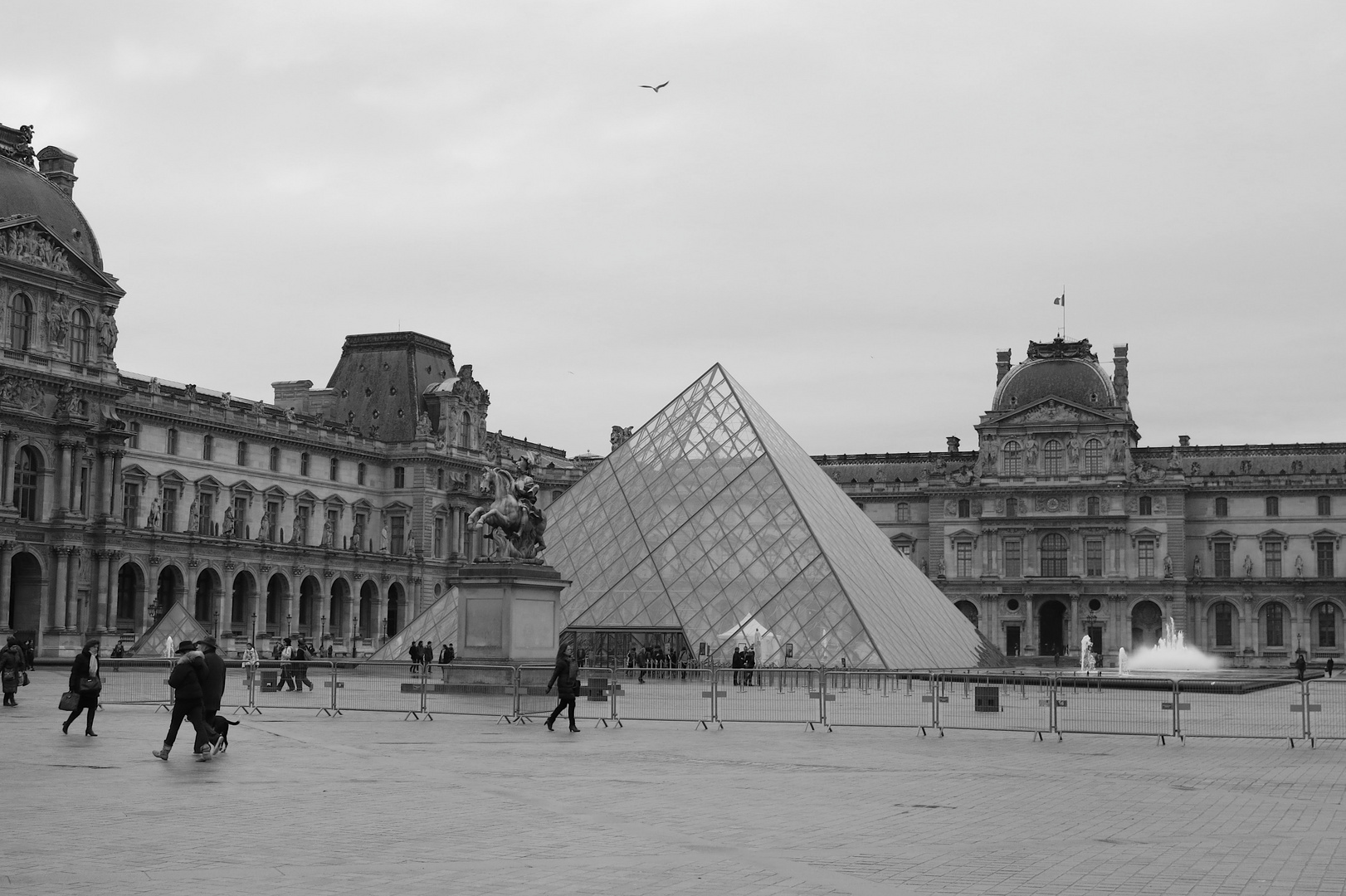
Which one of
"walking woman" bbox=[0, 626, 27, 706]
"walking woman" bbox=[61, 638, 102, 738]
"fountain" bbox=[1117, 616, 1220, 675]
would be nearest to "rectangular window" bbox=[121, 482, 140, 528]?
"walking woman" bbox=[0, 626, 27, 706]

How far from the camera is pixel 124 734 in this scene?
2036cm

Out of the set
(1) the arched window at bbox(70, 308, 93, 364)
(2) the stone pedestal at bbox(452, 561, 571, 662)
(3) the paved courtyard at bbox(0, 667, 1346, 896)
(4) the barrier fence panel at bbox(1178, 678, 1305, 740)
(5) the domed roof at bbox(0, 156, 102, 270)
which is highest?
(5) the domed roof at bbox(0, 156, 102, 270)

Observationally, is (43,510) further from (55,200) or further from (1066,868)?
(1066,868)

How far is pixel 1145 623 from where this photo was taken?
89438 millimetres

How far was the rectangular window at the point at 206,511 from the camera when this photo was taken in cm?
7106

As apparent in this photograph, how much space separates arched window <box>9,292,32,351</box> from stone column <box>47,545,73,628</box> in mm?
7344

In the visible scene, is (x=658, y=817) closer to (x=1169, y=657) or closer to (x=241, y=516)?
(x=241, y=516)

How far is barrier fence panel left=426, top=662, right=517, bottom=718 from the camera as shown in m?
25.6

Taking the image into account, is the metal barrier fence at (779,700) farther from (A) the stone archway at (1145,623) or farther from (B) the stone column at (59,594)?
(A) the stone archway at (1145,623)

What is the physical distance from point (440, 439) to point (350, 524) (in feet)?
22.1

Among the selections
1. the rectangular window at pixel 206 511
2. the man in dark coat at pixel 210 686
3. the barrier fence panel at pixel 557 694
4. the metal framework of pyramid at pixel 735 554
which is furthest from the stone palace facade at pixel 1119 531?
the man in dark coat at pixel 210 686

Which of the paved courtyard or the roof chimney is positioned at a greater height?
the roof chimney

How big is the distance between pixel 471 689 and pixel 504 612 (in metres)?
1.87

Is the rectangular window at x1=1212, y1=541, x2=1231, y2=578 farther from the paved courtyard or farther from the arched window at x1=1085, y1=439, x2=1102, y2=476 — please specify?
the paved courtyard
